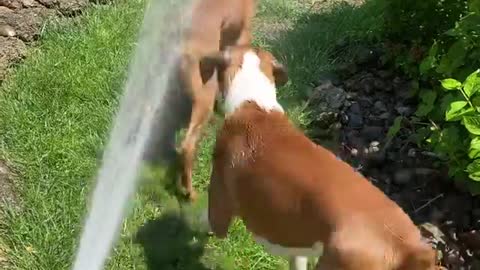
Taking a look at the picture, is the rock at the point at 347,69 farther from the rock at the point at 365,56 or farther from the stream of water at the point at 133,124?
the stream of water at the point at 133,124

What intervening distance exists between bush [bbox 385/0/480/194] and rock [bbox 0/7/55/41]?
1.86 metres

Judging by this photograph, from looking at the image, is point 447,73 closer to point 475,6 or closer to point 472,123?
point 475,6

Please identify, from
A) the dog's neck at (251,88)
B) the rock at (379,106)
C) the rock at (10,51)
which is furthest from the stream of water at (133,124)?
the rock at (379,106)

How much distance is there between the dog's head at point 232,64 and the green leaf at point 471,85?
0.82 m

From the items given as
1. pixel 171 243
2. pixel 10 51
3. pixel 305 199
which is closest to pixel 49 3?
pixel 10 51

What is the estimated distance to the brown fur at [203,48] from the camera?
4004 millimetres

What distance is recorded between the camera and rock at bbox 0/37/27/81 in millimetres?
4691

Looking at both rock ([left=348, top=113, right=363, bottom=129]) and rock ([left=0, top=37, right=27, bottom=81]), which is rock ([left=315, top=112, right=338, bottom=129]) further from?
rock ([left=0, top=37, right=27, bottom=81])

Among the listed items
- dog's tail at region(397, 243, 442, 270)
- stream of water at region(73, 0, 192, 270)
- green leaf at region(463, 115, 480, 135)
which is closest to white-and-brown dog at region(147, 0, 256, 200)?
stream of water at region(73, 0, 192, 270)

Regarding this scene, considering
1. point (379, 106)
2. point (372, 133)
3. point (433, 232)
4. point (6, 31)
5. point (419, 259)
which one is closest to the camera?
point (419, 259)

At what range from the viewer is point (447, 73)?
3656 mm

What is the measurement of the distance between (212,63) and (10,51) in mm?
1483

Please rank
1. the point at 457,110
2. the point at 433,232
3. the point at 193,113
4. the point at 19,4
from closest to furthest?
the point at 457,110 < the point at 433,232 < the point at 193,113 < the point at 19,4

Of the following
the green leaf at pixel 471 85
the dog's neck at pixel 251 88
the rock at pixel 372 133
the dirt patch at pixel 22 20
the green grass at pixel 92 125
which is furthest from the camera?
the dirt patch at pixel 22 20
